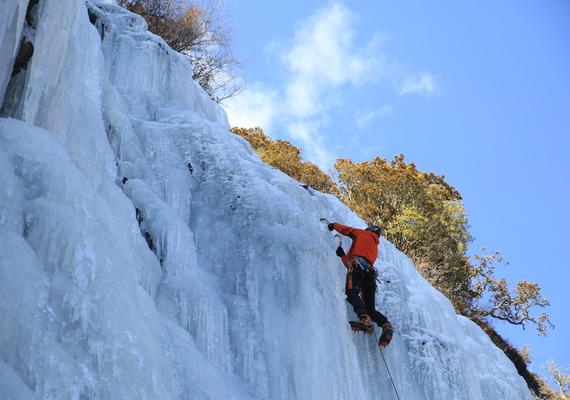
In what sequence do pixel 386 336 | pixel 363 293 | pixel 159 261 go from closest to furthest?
1. pixel 159 261
2. pixel 386 336
3. pixel 363 293

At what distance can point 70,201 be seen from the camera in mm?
4230

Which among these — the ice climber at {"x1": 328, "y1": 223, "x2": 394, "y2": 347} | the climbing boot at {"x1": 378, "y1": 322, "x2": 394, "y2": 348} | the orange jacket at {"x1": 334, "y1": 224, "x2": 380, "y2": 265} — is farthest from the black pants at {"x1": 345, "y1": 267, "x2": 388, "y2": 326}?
the orange jacket at {"x1": 334, "y1": 224, "x2": 380, "y2": 265}

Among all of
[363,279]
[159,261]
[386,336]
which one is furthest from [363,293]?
[159,261]

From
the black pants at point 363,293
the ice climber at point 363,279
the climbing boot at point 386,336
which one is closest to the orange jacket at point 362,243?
the ice climber at point 363,279

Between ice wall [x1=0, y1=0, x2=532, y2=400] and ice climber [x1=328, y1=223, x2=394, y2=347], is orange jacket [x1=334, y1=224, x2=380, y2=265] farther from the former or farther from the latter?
ice wall [x1=0, y1=0, x2=532, y2=400]

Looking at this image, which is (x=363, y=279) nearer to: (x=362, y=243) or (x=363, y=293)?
(x=363, y=293)

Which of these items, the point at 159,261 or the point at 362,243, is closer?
the point at 159,261

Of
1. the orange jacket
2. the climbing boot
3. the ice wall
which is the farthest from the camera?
the orange jacket

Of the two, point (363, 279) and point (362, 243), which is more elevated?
point (362, 243)

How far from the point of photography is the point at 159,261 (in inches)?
231

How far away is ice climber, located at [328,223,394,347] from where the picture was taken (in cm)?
697

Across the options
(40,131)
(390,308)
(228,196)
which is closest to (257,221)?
(228,196)

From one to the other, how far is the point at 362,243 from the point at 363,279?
49 centimetres

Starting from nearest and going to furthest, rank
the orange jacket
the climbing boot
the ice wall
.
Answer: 1. the ice wall
2. the climbing boot
3. the orange jacket
